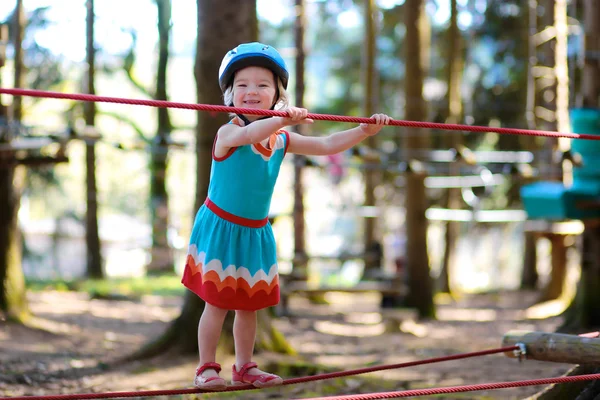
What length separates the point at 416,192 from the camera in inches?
431

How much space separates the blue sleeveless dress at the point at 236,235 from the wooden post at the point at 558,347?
1413 millimetres

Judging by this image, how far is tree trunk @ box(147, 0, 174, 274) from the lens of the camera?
17.0 meters

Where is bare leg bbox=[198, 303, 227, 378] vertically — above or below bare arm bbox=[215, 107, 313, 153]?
below

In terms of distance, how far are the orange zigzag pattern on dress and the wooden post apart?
142 cm

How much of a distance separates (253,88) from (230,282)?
68 cm

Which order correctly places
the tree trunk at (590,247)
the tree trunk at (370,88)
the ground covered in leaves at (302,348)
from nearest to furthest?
the ground covered in leaves at (302,348)
the tree trunk at (590,247)
the tree trunk at (370,88)

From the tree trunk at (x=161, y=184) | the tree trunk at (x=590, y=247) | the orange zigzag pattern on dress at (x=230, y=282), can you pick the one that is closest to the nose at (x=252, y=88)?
the orange zigzag pattern on dress at (x=230, y=282)

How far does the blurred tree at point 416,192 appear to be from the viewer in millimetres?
10938

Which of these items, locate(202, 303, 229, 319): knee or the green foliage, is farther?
the green foliage

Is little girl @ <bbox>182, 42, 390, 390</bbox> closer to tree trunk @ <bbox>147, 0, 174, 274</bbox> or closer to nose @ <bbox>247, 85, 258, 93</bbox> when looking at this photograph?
nose @ <bbox>247, 85, 258, 93</bbox>

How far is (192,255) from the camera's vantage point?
10.1ft

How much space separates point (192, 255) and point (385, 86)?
18.2 metres

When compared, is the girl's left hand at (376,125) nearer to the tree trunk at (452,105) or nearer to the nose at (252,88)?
the nose at (252,88)

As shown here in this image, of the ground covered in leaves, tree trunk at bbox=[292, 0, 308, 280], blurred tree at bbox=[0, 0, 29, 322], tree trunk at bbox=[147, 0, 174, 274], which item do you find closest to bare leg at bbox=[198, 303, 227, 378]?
the ground covered in leaves
